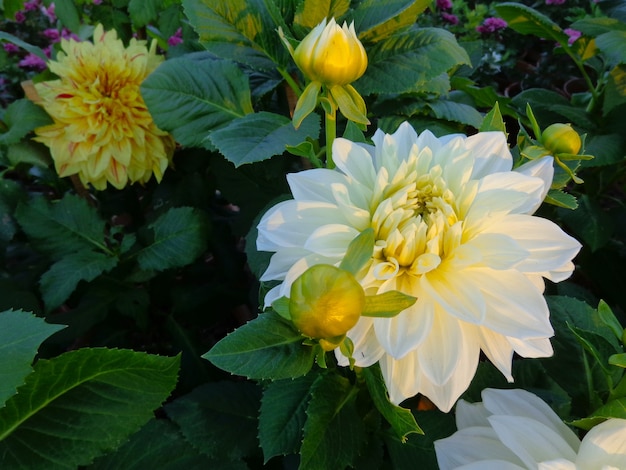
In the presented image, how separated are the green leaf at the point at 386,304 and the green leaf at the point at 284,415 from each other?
206mm

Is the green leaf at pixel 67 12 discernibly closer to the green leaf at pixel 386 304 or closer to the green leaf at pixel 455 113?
the green leaf at pixel 455 113

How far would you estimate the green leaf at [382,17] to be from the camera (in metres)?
0.60

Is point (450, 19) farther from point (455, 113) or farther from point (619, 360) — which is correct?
point (619, 360)

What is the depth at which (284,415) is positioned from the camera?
0.50 metres

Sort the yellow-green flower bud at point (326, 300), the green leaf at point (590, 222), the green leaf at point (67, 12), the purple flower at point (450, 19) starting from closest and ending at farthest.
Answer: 1. the yellow-green flower bud at point (326, 300)
2. the green leaf at point (590, 222)
3. the green leaf at point (67, 12)
4. the purple flower at point (450, 19)

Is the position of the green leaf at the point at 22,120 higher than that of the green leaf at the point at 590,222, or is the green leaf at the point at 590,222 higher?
the green leaf at the point at 22,120

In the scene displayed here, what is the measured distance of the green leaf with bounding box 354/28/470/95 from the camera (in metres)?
0.60

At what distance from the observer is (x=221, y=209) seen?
101 centimetres

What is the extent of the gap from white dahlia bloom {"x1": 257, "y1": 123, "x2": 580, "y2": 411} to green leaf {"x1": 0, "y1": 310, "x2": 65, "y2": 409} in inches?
6.9

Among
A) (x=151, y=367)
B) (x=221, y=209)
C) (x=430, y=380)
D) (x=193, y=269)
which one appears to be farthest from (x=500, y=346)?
(x=221, y=209)

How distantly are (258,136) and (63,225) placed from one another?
0.34m

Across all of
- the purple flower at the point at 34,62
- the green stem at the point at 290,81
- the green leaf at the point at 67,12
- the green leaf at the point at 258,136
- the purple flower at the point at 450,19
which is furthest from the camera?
the purple flower at the point at 450,19

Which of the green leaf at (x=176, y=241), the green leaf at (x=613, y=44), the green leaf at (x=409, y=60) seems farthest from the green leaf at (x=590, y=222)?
the green leaf at (x=176, y=241)

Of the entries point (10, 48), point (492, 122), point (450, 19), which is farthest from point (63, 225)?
point (450, 19)
